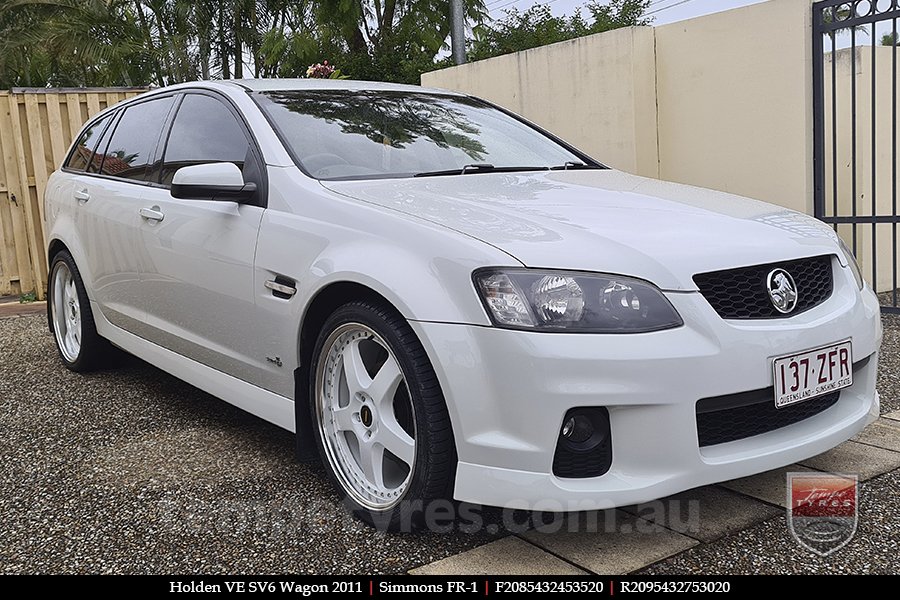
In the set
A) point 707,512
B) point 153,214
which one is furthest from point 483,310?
point 153,214

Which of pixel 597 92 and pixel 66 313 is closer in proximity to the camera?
pixel 66 313

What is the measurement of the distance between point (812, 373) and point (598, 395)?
0.71 metres

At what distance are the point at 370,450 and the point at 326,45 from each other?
21821 mm

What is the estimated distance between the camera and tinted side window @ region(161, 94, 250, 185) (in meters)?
3.48

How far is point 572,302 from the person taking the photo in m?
2.32

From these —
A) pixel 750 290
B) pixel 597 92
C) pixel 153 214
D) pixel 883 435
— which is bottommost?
pixel 883 435

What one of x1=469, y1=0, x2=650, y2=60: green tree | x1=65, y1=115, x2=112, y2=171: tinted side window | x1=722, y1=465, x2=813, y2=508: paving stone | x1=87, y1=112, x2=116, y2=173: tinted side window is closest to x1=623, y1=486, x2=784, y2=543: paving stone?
x1=722, y1=465, x2=813, y2=508: paving stone

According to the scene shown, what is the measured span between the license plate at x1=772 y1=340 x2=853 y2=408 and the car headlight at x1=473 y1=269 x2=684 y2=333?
1.20ft

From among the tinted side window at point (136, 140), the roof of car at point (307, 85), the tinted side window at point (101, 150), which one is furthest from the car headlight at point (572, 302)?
the tinted side window at point (101, 150)

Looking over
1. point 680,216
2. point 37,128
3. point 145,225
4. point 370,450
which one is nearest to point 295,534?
point 370,450

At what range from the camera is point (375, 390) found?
104 inches

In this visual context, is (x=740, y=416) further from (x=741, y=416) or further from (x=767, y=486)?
(x=767, y=486)

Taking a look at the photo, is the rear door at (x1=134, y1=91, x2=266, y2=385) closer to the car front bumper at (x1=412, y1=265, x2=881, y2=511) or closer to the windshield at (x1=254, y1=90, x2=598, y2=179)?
the windshield at (x1=254, y1=90, x2=598, y2=179)
